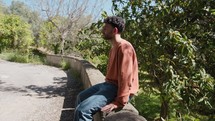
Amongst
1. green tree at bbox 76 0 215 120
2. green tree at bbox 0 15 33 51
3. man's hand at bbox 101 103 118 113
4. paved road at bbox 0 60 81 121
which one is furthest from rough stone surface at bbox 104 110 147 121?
green tree at bbox 0 15 33 51

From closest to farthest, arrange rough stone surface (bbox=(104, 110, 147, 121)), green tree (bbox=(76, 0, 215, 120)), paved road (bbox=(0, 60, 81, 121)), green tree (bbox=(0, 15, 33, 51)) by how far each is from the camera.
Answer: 1. rough stone surface (bbox=(104, 110, 147, 121))
2. green tree (bbox=(76, 0, 215, 120))
3. paved road (bbox=(0, 60, 81, 121))
4. green tree (bbox=(0, 15, 33, 51))

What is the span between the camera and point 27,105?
26.6 feet

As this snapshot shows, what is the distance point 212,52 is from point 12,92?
6.32 m

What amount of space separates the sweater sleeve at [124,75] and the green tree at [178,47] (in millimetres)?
1252

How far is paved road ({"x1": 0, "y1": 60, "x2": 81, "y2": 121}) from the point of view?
7.06 meters

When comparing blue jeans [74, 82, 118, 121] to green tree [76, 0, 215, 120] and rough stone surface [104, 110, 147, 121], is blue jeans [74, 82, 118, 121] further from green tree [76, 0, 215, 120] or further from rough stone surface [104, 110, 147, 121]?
green tree [76, 0, 215, 120]

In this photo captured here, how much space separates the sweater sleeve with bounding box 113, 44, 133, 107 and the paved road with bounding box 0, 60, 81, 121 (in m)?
3.42

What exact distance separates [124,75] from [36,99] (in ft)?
19.2

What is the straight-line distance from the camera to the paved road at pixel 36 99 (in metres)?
7.06

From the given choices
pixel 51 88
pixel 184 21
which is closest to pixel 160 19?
pixel 184 21

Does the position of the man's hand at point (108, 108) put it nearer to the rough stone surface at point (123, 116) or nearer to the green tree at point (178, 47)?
the rough stone surface at point (123, 116)

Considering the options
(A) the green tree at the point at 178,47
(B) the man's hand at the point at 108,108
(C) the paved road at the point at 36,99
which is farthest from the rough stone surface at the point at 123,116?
(C) the paved road at the point at 36,99

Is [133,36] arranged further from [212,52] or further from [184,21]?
[212,52]

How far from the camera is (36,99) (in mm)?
8875
